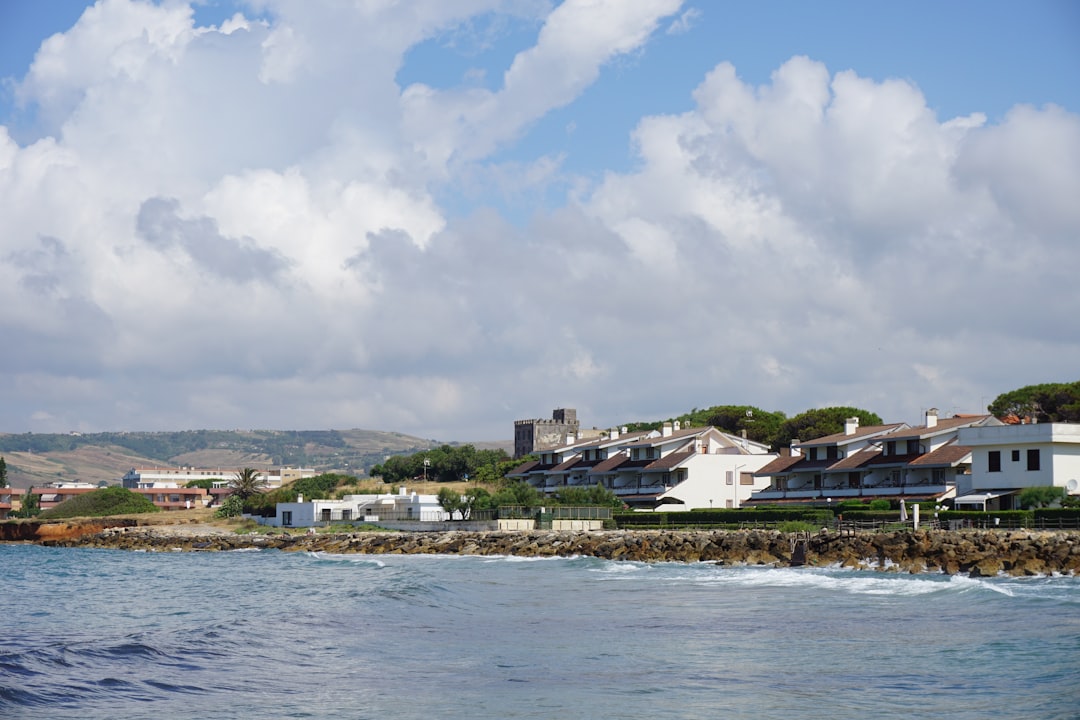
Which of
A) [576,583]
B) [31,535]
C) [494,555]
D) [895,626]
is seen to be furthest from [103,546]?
[895,626]

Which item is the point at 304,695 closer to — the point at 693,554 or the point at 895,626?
the point at 895,626

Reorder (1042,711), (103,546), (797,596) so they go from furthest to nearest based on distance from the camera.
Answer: (103,546), (797,596), (1042,711)

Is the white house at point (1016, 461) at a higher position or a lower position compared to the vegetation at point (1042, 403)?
lower

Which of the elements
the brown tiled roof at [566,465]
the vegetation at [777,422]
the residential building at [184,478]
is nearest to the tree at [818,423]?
the vegetation at [777,422]

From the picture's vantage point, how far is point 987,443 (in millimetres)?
56031

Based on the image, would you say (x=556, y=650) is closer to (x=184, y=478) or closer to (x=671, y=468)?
(x=671, y=468)

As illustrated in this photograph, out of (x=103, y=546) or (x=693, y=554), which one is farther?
(x=103, y=546)

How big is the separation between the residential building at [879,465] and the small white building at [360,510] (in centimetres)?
2573

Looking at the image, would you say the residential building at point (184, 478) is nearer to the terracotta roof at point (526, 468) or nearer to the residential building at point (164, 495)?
the residential building at point (164, 495)

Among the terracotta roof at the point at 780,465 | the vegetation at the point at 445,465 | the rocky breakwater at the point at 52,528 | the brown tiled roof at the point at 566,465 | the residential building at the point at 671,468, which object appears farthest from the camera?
the vegetation at the point at 445,465

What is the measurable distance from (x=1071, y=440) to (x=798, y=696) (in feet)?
141

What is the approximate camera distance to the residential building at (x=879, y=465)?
62766mm

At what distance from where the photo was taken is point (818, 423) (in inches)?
3782

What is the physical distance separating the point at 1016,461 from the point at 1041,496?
11.5ft
